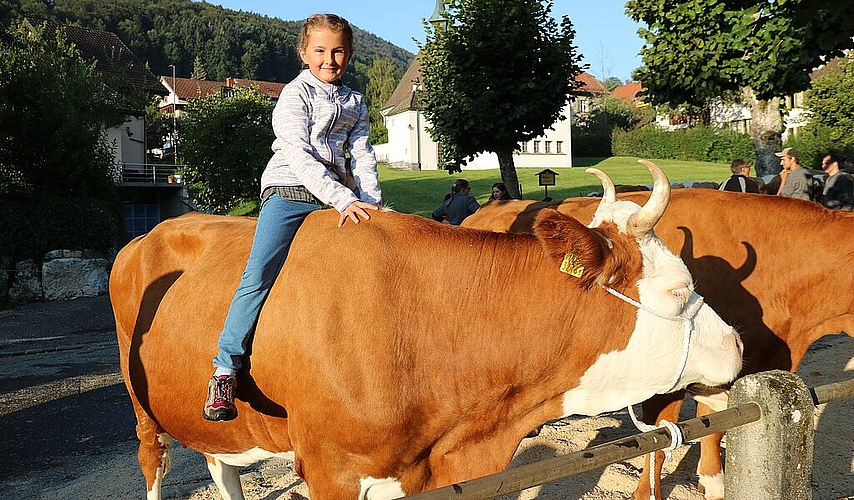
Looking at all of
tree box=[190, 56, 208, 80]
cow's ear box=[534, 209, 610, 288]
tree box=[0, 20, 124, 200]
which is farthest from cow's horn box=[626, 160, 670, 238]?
tree box=[190, 56, 208, 80]

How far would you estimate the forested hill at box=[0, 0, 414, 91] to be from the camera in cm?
10994

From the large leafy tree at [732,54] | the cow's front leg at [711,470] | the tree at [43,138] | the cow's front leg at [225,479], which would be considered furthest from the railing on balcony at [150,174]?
the cow's front leg at [711,470]

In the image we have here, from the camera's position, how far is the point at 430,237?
2.77 metres

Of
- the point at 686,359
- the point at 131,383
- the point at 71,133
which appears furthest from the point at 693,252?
the point at 71,133

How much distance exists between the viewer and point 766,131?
13.9 metres

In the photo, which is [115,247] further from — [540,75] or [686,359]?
[686,359]

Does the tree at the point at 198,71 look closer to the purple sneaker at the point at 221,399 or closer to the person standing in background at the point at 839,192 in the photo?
the person standing in background at the point at 839,192

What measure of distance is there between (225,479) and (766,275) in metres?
3.47

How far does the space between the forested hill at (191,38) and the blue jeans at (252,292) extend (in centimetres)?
10472

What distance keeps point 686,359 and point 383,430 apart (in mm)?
1150

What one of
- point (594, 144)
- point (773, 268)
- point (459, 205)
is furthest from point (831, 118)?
point (773, 268)

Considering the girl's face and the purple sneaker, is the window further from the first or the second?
the purple sneaker

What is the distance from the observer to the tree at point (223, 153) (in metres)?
32.1

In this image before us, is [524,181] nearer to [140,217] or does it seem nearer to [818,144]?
[818,144]
